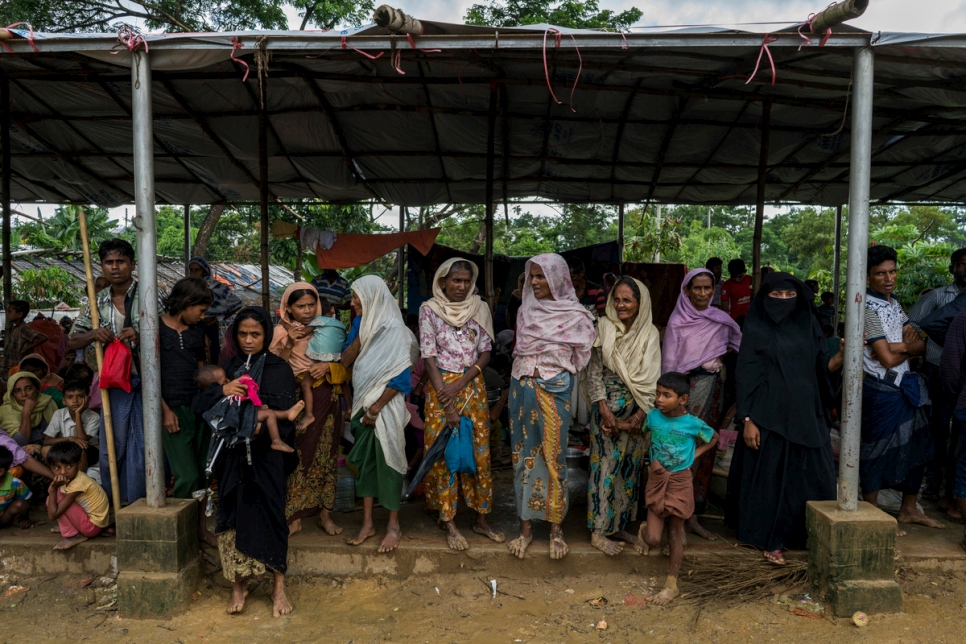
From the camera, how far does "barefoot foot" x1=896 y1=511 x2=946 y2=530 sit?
388 centimetres

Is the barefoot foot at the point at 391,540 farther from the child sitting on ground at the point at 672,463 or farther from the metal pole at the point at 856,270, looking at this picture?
the metal pole at the point at 856,270

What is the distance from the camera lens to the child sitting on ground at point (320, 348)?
3676mm

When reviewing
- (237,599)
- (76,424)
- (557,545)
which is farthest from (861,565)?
(76,424)

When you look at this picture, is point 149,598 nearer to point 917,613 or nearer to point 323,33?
point 323,33

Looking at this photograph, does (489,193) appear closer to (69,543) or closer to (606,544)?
(606,544)

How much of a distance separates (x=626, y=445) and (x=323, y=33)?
8.82ft

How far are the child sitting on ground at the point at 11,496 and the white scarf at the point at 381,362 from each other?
2.08m

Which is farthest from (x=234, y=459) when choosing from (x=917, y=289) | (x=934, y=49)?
(x=917, y=289)

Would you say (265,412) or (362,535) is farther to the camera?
(362,535)

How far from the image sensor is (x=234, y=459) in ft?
10.7

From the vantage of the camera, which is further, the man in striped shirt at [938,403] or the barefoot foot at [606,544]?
the man in striped shirt at [938,403]

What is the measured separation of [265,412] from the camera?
10.5ft

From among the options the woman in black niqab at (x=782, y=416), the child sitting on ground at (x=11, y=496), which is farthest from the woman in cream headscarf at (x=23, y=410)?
the woman in black niqab at (x=782, y=416)

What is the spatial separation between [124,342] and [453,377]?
1.82 meters
